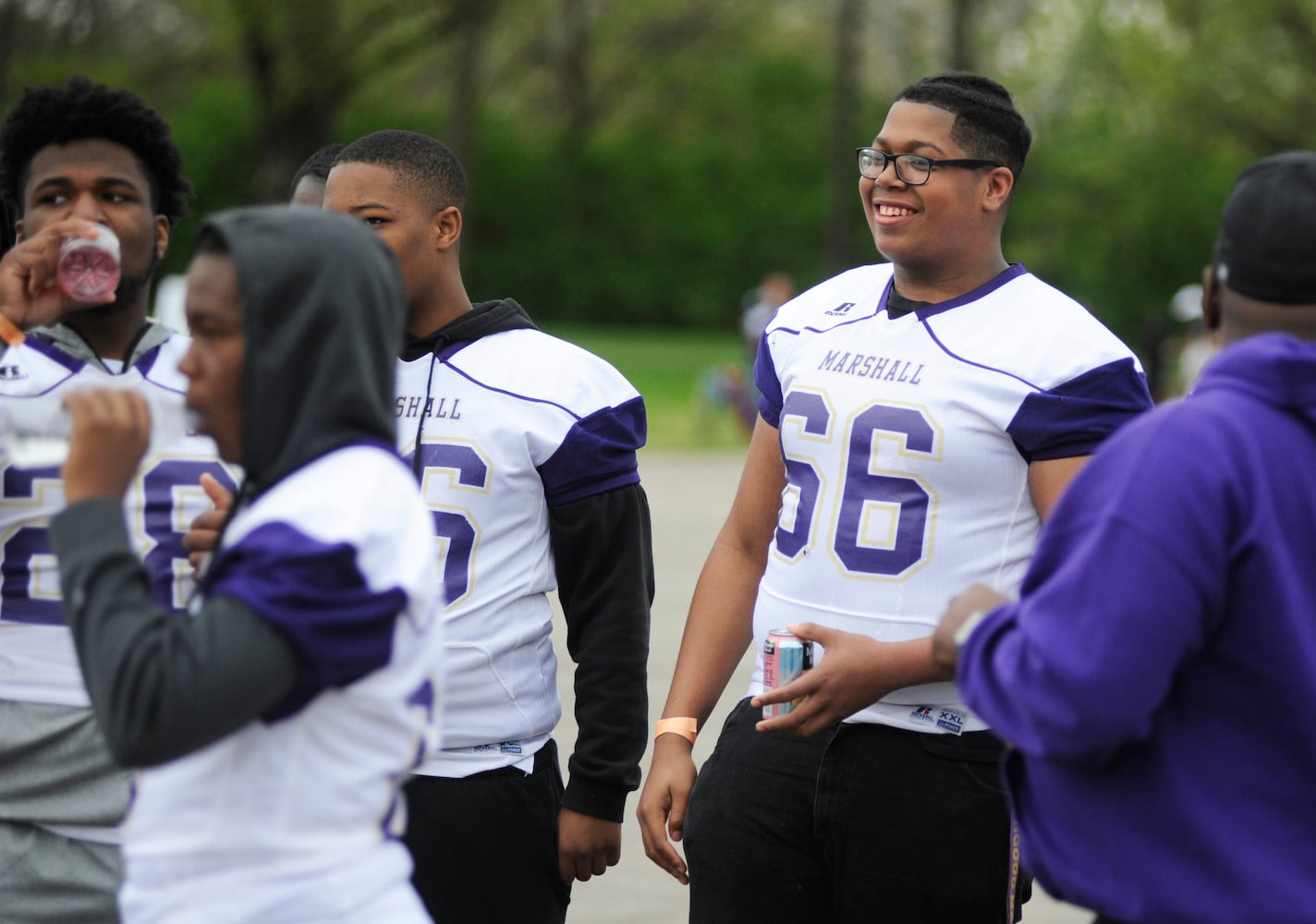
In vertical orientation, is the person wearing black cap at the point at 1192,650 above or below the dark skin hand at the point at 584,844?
above

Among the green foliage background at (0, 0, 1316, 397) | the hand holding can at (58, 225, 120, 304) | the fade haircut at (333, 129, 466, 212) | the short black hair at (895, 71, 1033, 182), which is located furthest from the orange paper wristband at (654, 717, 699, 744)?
the green foliage background at (0, 0, 1316, 397)

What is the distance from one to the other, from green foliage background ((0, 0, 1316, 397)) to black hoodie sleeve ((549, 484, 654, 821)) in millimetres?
22329

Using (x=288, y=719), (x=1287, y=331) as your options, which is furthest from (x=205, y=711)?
(x=1287, y=331)

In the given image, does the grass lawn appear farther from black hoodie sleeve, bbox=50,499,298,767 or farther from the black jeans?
black hoodie sleeve, bbox=50,499,298,767

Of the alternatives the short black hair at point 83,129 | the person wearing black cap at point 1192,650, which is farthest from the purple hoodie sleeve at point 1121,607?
the short black hair at point 83,129

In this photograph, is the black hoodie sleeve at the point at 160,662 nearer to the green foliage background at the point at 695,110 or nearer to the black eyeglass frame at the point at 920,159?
the black eyeglass frame at the point at 920,159

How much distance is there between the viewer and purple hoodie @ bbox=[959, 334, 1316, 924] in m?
2.14

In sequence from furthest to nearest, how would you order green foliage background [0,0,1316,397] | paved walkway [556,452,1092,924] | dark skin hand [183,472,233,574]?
1. green foliage background [0,0,1316,397]
2. paved walkway [556,452,1092,924]
3. dark skin hand [183,472,233,574]

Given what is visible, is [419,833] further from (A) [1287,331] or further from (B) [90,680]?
(A) [1287,331]

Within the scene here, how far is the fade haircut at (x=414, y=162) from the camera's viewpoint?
3604mm

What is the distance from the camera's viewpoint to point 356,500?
2.19 metres

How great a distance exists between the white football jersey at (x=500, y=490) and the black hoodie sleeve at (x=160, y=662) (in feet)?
4.25

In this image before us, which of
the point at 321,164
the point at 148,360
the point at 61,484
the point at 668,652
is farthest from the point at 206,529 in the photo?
the point at 668,652

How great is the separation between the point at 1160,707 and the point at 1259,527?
28cm
